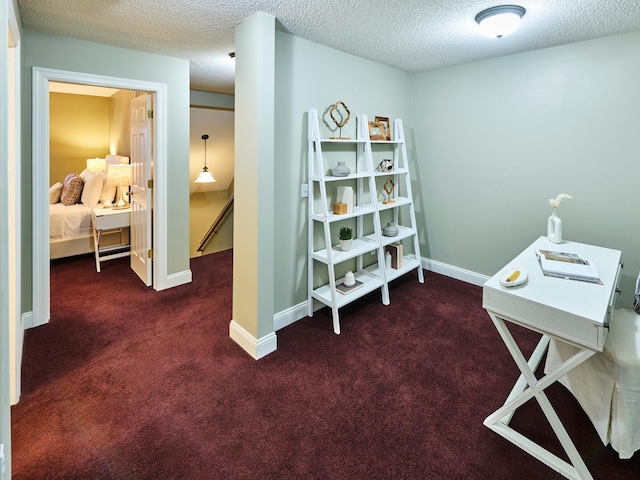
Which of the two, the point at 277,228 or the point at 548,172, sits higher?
the point at 548,172

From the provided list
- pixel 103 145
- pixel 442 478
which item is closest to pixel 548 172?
pixel 442 478

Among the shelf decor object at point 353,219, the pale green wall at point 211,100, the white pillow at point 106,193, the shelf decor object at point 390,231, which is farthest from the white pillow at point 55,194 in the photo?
the shelf decor object at point 390,231

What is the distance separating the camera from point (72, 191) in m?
4.73

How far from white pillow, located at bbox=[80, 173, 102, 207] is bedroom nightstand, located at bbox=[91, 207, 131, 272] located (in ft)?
0.68

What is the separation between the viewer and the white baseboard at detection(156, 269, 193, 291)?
11.9 ft

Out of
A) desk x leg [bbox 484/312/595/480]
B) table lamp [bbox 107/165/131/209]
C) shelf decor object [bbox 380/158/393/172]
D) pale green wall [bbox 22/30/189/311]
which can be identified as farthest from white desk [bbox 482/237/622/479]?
table lamp [bbox 107/165/131/209]

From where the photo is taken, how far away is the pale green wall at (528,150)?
2.75 m

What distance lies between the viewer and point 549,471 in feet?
5.35

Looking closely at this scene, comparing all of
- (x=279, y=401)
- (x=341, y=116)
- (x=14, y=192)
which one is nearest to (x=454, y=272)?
(x=341, y=116)

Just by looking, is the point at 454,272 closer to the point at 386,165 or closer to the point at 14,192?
the point at 386,165

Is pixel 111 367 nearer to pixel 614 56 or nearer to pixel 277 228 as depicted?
pixel 277 228

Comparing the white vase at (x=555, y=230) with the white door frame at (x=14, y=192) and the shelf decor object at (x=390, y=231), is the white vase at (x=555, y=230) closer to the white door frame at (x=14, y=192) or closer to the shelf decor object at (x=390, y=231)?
the shelf decor object at (x=390, y=231)

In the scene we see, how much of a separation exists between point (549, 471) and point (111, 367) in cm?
256

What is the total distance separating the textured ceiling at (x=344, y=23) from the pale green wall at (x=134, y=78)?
109 mm
